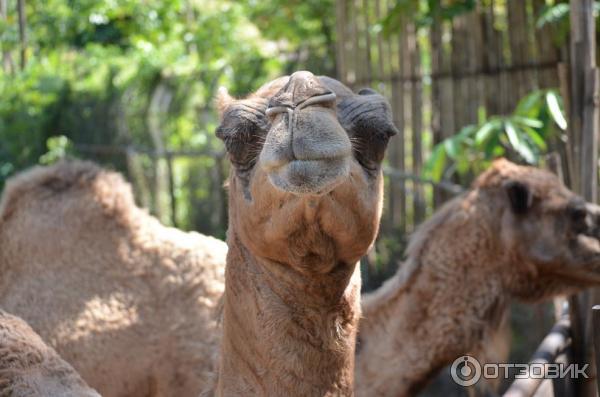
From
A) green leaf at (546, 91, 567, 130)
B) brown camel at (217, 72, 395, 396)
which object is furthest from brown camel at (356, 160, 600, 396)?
brown camel at (217, 72, 395, 396)

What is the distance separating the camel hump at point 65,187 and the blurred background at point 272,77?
94.9 inches

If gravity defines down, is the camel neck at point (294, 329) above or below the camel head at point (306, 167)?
below

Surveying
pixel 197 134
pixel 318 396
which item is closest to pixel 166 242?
pixel 318 396

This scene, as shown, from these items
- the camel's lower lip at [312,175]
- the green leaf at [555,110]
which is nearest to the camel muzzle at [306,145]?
the camel's lower lip at [312,175]

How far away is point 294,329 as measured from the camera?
9.11ft

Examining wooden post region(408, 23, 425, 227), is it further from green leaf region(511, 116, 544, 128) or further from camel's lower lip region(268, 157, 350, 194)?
camel's lower lip region(268, 157, 350, 194)

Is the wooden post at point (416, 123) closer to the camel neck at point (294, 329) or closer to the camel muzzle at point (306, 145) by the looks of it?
the camel neck at point (294, 329)

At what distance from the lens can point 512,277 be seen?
5316 millimetres

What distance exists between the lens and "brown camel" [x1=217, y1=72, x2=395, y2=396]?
95.0 inches

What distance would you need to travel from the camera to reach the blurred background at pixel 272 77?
7.51m

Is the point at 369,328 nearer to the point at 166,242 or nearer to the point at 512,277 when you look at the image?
the point at 512,277

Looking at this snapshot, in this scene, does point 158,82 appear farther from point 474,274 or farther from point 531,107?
point 474,274

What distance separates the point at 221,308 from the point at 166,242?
69.1 inches

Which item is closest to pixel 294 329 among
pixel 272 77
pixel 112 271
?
pixel 112 271
